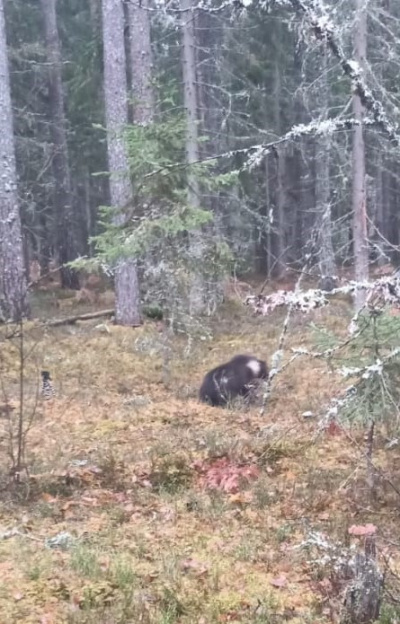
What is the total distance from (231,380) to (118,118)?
809cm

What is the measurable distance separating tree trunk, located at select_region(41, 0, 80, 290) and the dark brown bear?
548 inches

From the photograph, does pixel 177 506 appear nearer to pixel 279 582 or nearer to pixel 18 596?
pixel 279 582

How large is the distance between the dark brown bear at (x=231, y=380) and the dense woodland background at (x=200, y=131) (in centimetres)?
210

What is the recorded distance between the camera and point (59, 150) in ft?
79.5

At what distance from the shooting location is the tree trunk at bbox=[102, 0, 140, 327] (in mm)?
16469

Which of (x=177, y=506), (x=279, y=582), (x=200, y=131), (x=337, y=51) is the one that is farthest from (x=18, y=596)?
(x=200, y=131)

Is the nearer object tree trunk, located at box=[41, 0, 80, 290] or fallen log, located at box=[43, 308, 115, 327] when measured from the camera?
fallen log, located at box=[43, 308, 115, 327]

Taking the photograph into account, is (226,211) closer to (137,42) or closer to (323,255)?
(323,255)

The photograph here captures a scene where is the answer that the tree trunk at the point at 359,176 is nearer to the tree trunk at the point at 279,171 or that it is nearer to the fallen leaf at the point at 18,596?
the fallen leaf at the point at 18,596

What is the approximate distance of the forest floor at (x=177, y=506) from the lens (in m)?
5.16

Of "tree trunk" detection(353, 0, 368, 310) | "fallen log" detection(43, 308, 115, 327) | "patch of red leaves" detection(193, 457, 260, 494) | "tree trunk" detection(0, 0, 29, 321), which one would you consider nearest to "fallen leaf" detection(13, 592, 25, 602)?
"patch of red leaves" detection(193, 457, 260, 494)

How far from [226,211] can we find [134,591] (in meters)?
25.3

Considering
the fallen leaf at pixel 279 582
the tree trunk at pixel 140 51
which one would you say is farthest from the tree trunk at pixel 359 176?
the fallen leaf at pixel 279 582

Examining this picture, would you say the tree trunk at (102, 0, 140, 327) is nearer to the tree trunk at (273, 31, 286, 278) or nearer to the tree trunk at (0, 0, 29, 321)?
the tree trunk at (0, 0, 29, 321)
